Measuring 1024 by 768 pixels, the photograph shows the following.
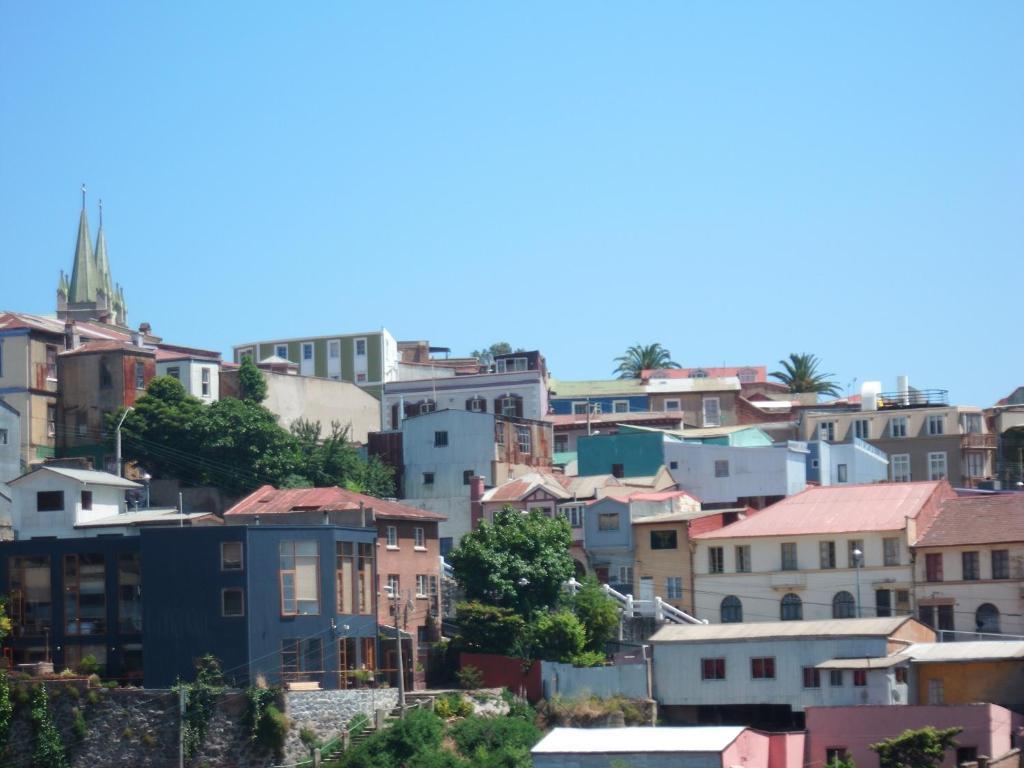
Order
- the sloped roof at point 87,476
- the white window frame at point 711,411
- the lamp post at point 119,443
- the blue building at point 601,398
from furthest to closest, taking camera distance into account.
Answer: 1. the blue building at point 601,398
2. the white window frame at point 711,411
3. the lamp post at point 119,443
4. the sloped roof at point 87,476

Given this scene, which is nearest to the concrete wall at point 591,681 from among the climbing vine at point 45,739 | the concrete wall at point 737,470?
the climbing vine at point 45,739

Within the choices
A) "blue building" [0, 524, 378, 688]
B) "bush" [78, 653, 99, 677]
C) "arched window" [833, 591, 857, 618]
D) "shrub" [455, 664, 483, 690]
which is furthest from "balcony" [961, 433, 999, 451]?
"bush" [78, 653, 99, 677]

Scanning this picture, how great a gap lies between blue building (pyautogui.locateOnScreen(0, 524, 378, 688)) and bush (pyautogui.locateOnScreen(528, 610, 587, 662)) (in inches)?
247

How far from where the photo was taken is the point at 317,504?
7188cm

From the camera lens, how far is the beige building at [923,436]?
99875 millimetres

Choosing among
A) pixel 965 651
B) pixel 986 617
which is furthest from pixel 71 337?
pixel 965 651

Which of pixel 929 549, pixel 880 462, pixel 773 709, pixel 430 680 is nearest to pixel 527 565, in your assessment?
pixel 430 680

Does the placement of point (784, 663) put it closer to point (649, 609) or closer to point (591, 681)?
point (591, 681)

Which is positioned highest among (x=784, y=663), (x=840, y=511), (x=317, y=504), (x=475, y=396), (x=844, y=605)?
(x=475, y=396)

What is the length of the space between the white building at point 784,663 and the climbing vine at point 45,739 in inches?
843

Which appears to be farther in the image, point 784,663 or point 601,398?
point 601,398

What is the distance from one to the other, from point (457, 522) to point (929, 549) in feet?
83.1

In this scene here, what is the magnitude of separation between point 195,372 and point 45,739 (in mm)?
41183

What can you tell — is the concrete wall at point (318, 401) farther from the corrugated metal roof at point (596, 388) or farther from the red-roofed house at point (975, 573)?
the red-roofed house at point (975, 573)
